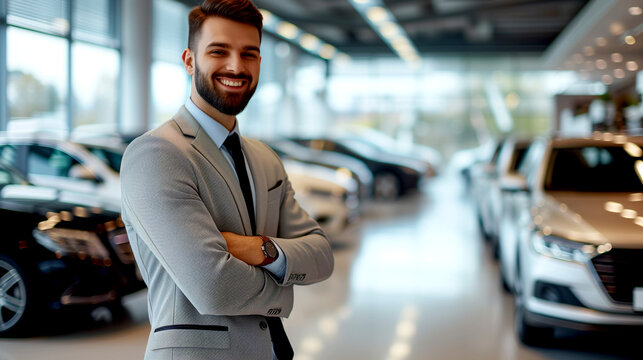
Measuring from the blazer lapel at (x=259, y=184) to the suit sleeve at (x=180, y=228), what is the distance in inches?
7.5

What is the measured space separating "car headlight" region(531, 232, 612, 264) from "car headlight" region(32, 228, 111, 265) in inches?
112

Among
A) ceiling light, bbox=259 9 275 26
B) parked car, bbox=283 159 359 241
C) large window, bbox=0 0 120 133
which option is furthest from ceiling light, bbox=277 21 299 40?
parked car, bbox=283 159 359 241

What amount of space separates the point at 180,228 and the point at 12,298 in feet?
10.6

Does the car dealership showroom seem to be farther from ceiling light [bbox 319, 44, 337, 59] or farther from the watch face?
ceiling light [bbox 319, 44, 337, 59]

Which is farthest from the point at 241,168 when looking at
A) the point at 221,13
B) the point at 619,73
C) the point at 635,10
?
the point at 619,73

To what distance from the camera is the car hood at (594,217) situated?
3711 mm

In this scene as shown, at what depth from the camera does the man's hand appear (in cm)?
154

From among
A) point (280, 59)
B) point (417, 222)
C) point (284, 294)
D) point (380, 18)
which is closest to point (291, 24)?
point (380, 18)

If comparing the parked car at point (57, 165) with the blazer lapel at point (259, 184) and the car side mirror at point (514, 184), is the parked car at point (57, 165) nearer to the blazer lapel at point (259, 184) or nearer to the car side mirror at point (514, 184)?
the car side mirror at point (514, 184)

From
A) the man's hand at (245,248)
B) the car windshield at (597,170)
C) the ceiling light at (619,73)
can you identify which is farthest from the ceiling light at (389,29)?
the man's hand at (245,248)

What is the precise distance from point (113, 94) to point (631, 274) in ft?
33.3

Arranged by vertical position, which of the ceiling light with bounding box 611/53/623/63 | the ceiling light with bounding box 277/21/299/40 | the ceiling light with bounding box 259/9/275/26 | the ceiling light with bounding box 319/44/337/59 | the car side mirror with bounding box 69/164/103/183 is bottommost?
the car side mirror with bounding box 69/164/103/183

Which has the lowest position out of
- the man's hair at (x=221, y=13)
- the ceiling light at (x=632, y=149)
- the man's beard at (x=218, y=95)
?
the ceiling light at (x=632, y=149)

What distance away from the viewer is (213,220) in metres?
1.54
